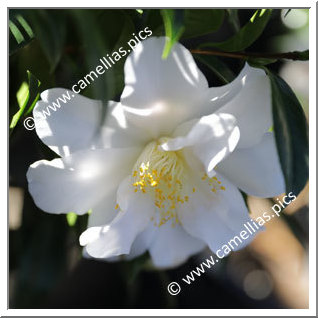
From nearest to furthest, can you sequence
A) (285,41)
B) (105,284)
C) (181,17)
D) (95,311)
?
(181,17) < (95,311) < (285,41) < (105,284)

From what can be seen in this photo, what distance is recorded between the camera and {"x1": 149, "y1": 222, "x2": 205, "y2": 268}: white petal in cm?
87

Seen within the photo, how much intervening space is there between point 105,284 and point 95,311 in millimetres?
865

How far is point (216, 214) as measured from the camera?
0.82 m

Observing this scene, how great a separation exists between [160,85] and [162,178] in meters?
0.18

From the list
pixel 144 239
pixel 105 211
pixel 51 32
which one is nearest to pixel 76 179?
pixel 105 211

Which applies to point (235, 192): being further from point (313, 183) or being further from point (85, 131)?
point (85, 131)

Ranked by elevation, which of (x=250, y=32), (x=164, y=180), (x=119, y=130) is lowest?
(x=164, y=180)

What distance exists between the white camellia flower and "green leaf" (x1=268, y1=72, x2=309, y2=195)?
0.04 m

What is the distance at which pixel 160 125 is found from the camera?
79 centimetres

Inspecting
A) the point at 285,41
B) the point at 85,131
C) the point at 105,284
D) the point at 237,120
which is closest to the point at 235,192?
the point at 237,120

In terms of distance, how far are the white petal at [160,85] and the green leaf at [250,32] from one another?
0.13 meters

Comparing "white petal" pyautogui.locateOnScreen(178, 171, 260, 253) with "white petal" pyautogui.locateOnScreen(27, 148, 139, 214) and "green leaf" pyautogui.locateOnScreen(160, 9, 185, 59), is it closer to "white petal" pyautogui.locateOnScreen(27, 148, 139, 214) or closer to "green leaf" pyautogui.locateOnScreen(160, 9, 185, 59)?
"white petal" pyautogui.locateOnScreen(27, 148, 139, 214)

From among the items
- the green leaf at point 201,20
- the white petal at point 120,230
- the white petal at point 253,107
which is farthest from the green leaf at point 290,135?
the white petal at point 120,230

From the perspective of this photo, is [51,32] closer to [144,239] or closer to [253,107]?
[253,107]
